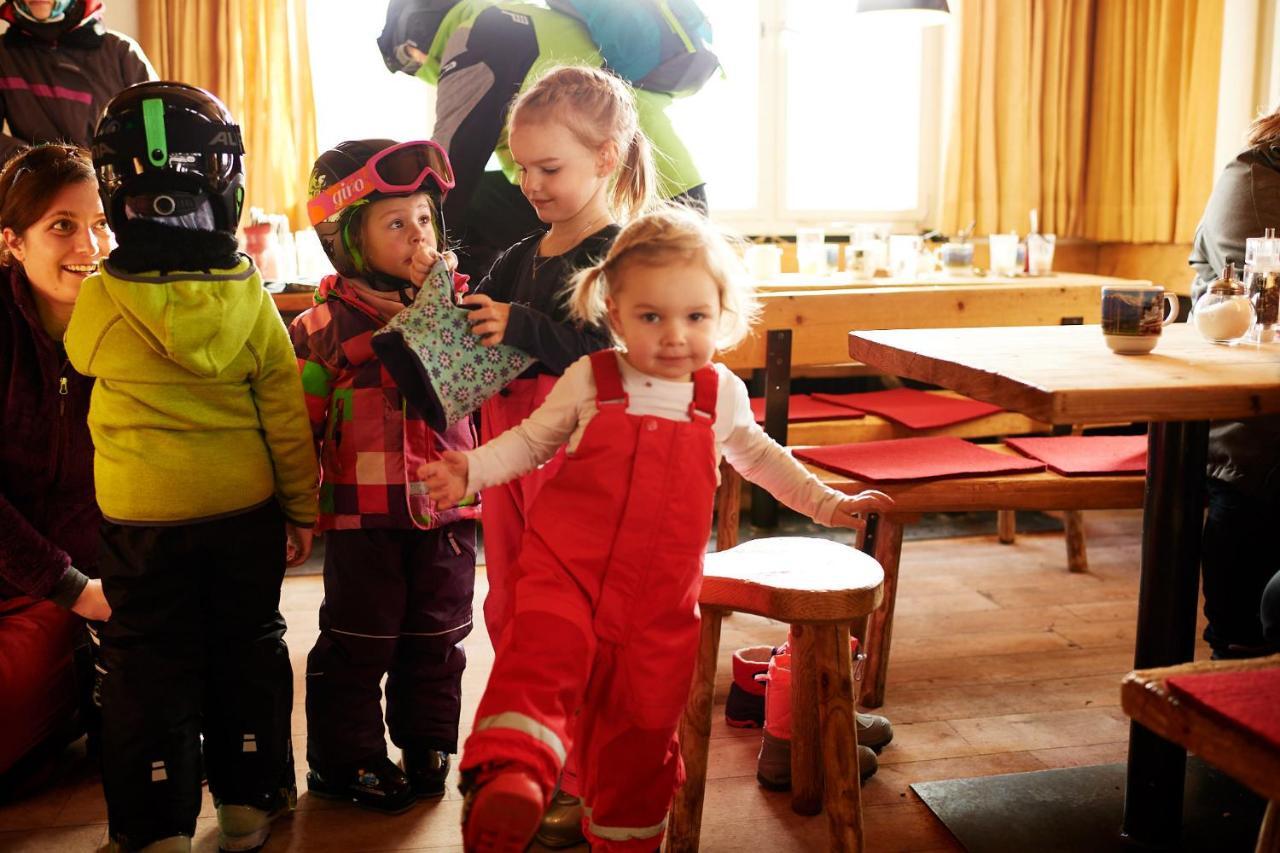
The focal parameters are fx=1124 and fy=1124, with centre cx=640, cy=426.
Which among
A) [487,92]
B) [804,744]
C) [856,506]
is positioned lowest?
[804,744]

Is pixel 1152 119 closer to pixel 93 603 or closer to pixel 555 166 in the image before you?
pixel 555 166

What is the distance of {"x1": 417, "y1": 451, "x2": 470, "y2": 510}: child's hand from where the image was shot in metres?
1.39

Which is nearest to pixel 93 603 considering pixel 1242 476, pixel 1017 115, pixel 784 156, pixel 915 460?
pixel 915 460

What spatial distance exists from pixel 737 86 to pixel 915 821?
10.8ft

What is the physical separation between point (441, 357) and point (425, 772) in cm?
79

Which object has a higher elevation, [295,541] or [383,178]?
[383,178]

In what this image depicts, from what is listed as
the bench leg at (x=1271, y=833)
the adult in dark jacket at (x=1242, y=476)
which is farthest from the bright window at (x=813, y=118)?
the bench leg at (x=1271, y=833)

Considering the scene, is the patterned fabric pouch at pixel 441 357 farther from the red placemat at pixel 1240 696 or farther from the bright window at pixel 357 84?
the bright window at pixel 357 84

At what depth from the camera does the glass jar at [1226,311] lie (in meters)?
1.84

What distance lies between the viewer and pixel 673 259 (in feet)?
4.58

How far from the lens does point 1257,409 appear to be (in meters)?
1.47

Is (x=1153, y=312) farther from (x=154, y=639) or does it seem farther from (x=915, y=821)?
(x=154, y=639)

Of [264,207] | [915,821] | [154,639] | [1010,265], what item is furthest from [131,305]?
[1010,265]

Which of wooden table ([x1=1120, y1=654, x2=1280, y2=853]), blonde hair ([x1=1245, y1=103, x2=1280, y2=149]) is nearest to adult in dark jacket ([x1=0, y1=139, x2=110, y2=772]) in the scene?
wooden table ([x1=1120, y1=654, x2=1280, y2=853])
